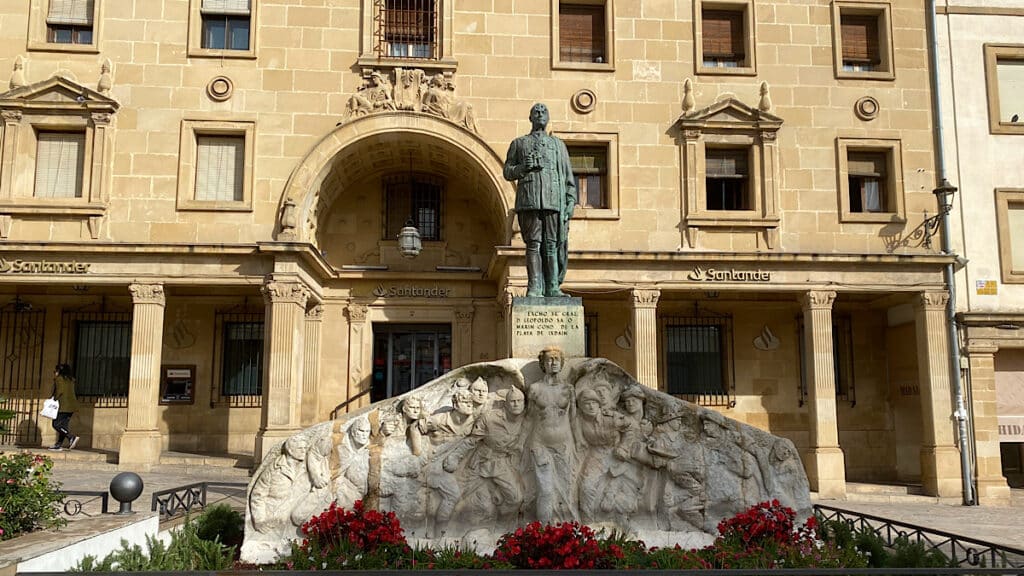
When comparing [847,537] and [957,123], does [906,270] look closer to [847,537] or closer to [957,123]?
[957,123]

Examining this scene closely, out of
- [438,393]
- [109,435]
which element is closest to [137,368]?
[109,435]

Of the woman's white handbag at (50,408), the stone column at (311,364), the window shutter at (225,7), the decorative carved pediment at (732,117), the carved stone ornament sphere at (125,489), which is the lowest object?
the carved stone ornament sphere at (125,489)

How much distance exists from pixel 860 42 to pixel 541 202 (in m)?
13.1

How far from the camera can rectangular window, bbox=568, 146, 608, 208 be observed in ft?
60.5

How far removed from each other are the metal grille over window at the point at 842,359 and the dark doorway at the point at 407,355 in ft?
28.2

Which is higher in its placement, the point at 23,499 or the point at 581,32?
the point at 581,32

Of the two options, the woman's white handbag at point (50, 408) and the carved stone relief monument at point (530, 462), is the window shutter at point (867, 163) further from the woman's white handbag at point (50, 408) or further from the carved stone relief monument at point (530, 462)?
the woman's white handbag at point (50, 408)

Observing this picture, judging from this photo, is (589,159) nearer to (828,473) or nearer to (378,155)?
(378,155)

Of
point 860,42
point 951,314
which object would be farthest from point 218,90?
point 951,314

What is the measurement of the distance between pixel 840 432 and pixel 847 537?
38.4 ft

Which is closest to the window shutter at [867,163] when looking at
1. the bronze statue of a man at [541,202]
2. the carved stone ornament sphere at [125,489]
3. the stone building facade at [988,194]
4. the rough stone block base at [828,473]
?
the stone building facade at [988,194]

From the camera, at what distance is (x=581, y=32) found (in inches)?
755

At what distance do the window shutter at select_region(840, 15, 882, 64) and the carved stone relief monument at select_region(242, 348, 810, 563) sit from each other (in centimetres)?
1380

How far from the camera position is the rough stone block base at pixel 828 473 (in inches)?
666
